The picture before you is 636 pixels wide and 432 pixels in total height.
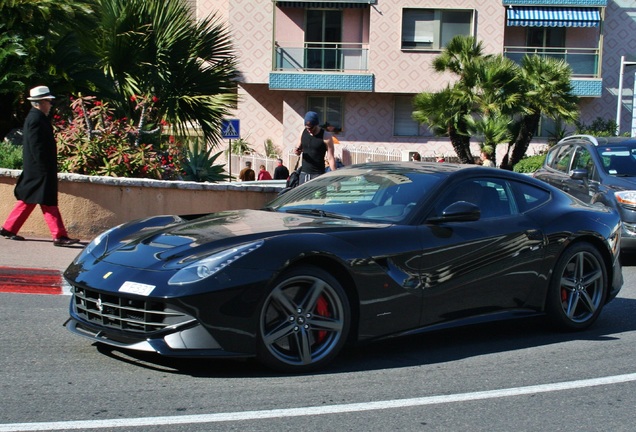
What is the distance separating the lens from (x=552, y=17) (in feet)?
108

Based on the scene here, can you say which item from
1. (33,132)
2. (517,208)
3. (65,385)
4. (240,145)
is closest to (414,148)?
(240,145)

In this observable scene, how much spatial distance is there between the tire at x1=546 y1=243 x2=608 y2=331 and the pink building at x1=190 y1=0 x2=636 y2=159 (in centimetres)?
2603

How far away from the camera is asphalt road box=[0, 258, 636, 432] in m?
4.80

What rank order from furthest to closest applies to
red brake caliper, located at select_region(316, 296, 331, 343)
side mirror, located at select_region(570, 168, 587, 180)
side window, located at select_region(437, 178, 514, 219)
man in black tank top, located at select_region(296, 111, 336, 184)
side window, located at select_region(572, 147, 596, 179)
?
side window, located at select_region(572, 147, 596, 179), side mirror, located at select_region(570, 168, 587, 180), man in black tank top, located at select_region(296, 111, 336, 184), side window, located at select_region(437, 178, 514, 219), red brake caliper, located at select_region(316, 296, 331, 343)

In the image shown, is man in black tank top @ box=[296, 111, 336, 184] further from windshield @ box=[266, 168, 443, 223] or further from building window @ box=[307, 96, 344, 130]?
building window @ box=[307, 96, 344, 130]

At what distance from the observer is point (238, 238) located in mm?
5742

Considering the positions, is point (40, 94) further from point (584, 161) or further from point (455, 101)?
point (455, 101)

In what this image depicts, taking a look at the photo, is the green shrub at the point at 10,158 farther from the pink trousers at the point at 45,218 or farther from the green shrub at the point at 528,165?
the green shrub at the point at 528,165

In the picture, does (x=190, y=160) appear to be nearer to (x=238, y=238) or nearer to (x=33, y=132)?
(x=33, y=132)

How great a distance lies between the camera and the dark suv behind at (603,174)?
39.1ft

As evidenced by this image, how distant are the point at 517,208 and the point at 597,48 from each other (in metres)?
28.9

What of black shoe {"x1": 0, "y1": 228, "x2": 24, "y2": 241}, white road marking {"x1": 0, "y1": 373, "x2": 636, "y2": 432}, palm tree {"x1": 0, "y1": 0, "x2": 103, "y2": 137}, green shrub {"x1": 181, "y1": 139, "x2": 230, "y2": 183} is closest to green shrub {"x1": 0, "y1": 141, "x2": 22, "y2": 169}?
black shoe {"x1": 0, "y1": 228, "x2": 24, "y2": 241}

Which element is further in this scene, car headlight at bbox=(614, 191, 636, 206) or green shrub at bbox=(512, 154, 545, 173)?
green shrub at bbox=(512, 154, 545, 173)

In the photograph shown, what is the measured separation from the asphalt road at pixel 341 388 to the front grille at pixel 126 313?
0.32m
